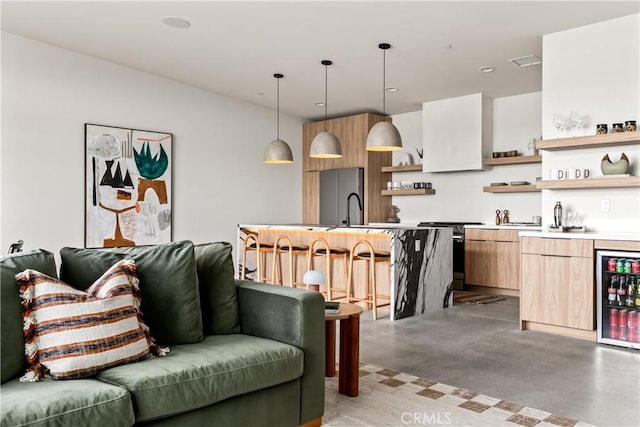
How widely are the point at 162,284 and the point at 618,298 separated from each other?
357cm

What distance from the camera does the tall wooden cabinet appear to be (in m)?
8.08

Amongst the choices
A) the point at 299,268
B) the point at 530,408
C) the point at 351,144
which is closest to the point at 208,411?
the point at 530,408

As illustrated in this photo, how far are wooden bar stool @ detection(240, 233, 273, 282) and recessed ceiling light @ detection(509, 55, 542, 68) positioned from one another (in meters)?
3.67

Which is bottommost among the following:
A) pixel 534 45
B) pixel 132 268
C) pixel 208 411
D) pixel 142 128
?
pixel 208 411

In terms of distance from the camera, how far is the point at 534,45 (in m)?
5.09

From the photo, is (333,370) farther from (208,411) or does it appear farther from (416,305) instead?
(416,305)

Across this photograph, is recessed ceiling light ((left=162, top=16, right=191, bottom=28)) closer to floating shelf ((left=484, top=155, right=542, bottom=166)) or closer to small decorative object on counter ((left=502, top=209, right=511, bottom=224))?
floating shelf ((left=484, top=155, right=542, bottom=166))

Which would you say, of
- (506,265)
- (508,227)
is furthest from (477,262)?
(508,227)

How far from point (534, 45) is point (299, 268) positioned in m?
3.66

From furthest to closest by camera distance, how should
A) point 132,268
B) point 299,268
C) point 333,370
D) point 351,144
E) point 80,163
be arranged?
point 351,144, point 299,268, point 80,163, point 333,370, point 132,268

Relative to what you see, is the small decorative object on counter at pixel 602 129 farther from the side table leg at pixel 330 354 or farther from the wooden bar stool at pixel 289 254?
the wooden bar stool at pixel 289 254

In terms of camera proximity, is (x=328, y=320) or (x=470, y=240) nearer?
(x=328, y=320)

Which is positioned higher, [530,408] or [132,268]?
[132,268]

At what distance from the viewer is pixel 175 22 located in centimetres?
464
